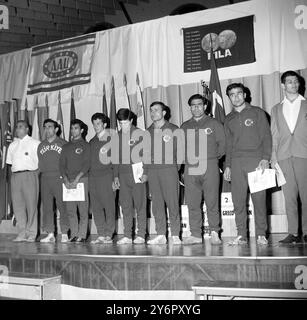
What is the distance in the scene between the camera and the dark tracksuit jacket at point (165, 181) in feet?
12.6

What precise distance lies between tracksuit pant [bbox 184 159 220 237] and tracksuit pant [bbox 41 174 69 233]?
148 cm

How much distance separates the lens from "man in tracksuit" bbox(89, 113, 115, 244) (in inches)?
165

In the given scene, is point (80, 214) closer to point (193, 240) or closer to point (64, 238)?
point (64, 238)

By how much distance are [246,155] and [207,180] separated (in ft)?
1.35

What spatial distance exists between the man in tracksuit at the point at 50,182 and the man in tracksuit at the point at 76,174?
12 centimetres

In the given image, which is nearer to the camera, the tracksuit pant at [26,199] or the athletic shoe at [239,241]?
the athletic shoe at [239,241]

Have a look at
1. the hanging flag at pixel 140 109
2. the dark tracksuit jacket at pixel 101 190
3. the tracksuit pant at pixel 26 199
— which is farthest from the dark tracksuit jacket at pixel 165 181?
the tracksuit pant at pixel 26 199

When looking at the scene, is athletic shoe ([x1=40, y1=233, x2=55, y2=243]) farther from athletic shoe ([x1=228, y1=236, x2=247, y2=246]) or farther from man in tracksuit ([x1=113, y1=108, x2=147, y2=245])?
athletic shoe ([x1=228, y1=236, x2=247, y2=246])

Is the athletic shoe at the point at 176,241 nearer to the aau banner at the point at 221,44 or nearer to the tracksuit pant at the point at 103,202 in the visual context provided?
the tracksuit pant at the point at 103,202

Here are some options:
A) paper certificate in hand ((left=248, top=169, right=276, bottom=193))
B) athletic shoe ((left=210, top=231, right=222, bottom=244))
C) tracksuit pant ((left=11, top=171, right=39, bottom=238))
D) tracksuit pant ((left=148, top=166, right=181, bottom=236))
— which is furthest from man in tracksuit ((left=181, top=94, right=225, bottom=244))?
tracksuit pant ((left=11, top=171, right=39, bottom=238))

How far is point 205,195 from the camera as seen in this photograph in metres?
3.74

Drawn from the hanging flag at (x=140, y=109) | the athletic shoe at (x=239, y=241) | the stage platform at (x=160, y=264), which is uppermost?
the hanging flag at (x=140, y=109)

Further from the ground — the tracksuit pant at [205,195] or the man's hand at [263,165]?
the man's hand at [263,165]
